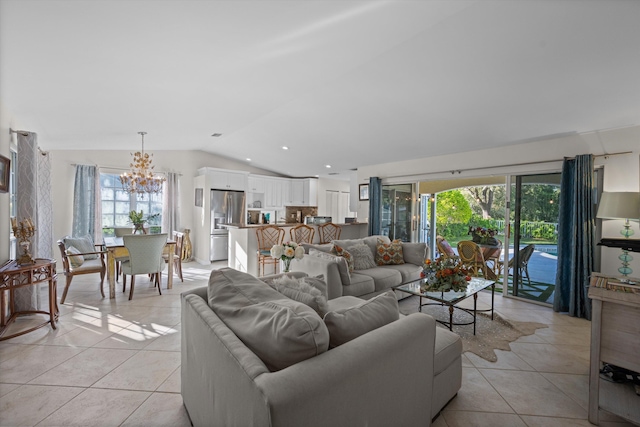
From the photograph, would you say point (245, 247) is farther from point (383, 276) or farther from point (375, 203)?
point (375, 203)

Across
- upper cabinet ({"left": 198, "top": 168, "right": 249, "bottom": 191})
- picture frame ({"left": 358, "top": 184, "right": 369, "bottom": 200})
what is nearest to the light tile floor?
upper cabinet ({"left": 198, "top": 168, "right": 249, "bottom": 191})

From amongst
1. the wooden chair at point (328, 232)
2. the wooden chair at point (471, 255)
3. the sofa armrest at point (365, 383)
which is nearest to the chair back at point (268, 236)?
the wooden chair at point (328, 232)

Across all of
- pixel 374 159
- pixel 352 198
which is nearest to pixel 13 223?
pixel 374 159

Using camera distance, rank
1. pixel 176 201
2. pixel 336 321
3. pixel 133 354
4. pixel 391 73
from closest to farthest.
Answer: pixel 336 321, pixel 133 354, pixel 391 73, pixel 176 201

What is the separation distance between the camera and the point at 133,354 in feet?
8.52

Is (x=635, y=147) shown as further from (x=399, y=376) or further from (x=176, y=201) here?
(x=176, y=201)

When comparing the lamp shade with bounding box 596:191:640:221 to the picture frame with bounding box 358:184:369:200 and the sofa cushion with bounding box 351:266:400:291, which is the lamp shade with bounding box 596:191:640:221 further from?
the picture frame with bounding box 358:184:369:200

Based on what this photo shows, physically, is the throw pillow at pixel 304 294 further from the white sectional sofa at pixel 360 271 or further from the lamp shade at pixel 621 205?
the lamp shade at pixel 621 205

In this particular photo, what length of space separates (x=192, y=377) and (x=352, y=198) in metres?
6.13

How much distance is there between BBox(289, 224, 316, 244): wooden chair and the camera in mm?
5668

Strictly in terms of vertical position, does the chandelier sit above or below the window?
above

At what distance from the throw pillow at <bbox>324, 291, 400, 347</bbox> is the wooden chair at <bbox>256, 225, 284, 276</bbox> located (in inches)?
145

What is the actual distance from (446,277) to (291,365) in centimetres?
237

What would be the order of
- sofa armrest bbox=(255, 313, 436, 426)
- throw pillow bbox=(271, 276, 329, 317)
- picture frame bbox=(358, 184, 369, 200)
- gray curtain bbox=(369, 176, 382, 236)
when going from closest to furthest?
sofa armrest bbox=(255, 313, 436, 426) < throw pillow bbox=(271, 276, 329, 317) < gray curtain bbox=(369, 176, 382, 236) < picture frame bbox=(358, 184, 369, 200)
